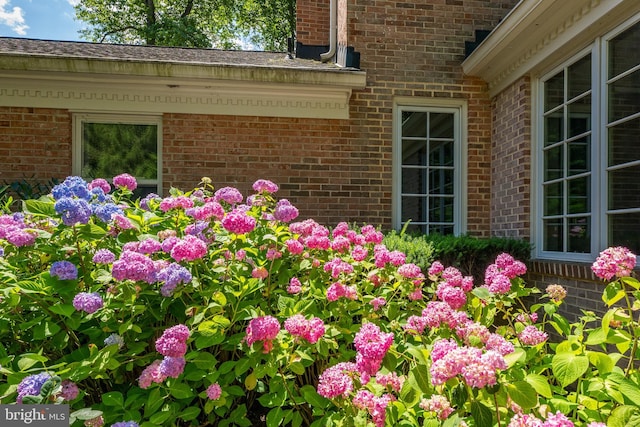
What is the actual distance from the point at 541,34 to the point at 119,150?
16.2 ft

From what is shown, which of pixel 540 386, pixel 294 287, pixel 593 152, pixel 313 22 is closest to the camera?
pixel 540 386

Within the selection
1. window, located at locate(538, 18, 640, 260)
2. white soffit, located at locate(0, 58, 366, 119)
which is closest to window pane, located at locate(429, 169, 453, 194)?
window, located at locate(538, 18, 640, 260)

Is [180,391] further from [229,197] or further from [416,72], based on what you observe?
[416,72]

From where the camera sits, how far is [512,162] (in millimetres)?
4941

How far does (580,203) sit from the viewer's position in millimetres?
4027

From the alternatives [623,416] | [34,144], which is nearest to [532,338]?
[623,416]

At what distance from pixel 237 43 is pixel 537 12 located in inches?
722

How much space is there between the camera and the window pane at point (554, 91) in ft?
14.3

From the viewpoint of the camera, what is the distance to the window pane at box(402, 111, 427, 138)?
553cm

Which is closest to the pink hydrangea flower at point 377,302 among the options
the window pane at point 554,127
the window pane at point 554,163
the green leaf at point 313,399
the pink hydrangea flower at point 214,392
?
the green leaf at point 313,399

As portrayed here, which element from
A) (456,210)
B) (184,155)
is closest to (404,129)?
(456,210)

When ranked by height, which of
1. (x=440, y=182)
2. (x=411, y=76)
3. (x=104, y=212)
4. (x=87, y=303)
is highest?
(x=411, y=76)

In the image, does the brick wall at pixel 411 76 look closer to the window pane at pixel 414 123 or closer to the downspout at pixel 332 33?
the window pane at pixel 414 123

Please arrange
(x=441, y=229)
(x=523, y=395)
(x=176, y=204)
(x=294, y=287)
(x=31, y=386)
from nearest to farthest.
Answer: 1. (x=523, y=395)
2. (x=31, y=386)
3. (x=294, y=287)
4. (x=176, y=204)
5. (x=441, y=229)
